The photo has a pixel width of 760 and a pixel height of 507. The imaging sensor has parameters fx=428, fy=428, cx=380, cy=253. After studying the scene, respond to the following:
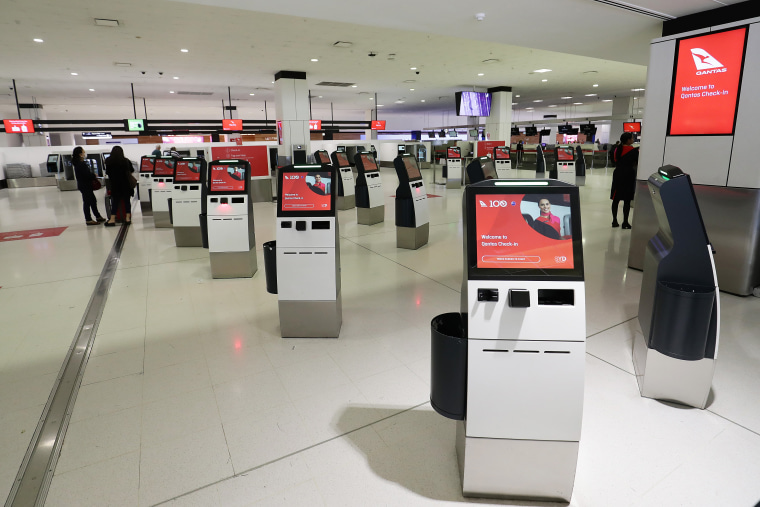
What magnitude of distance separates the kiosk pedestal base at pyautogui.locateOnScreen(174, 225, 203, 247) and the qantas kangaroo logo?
7073mm

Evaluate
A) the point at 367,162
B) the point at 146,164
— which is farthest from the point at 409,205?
the point at 146,164

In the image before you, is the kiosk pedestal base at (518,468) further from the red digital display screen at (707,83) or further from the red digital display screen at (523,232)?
the red digital display screen at (707,83)

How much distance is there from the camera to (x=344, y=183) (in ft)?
35.0

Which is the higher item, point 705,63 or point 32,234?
point 705,63

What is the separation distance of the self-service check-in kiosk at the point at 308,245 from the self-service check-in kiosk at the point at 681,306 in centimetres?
233

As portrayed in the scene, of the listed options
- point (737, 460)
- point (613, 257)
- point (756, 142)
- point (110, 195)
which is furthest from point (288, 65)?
point (737, 460)

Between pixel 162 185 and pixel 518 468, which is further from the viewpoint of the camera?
pixel 162 185

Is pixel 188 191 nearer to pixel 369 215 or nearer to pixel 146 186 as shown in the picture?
pixel 369 215

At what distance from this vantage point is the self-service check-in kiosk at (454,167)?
48.1 feet

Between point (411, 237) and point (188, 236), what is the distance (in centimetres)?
369

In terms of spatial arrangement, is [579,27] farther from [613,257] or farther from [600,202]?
[600,202]

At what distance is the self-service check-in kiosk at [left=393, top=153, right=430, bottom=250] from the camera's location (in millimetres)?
6469

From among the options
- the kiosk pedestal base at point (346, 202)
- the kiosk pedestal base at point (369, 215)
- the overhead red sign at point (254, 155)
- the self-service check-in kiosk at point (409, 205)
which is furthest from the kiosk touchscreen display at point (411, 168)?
the overhead red sign at point (254, 155)

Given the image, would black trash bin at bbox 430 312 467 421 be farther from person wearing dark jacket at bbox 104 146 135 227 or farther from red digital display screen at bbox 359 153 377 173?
person wearing dark jacket at bbox 104 146 135 227
